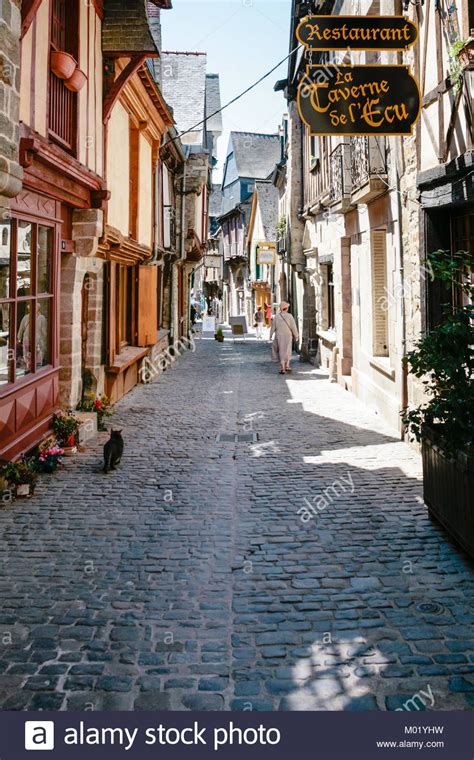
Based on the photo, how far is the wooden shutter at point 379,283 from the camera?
9.98 meters

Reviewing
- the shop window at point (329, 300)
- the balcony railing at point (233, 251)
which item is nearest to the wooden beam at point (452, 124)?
the shop window at point (329, 300)

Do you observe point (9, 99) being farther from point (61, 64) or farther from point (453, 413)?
point (453, 413)

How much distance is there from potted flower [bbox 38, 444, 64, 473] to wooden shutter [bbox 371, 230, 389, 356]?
5734mm

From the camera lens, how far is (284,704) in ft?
9.11

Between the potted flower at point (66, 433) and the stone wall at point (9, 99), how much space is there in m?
Answer: 3.29

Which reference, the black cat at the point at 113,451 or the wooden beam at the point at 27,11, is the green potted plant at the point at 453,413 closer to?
the black cat at the point at 113,451

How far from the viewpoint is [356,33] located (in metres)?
6.20

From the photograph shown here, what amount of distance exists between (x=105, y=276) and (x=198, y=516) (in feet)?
19.4

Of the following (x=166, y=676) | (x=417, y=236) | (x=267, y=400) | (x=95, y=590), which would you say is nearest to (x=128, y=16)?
(x=417, y=236)

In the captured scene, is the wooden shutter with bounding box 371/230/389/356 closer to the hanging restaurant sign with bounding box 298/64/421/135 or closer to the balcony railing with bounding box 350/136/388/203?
the balcony railing with bounding box 350/136/388/203

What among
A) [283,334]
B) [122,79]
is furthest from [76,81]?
[283,334]

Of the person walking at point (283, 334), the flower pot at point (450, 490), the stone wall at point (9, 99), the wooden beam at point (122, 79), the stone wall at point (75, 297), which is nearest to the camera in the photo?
the flower pot at point (450, 490)

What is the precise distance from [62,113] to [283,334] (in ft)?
28.2

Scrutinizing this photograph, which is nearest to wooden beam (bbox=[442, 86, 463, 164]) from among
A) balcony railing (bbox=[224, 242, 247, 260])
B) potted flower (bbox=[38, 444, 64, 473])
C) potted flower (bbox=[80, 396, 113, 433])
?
potted flower (bbox=[38, 444, 64, 473])
